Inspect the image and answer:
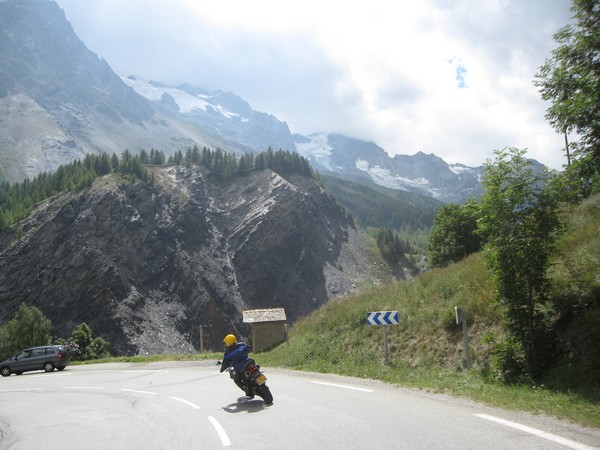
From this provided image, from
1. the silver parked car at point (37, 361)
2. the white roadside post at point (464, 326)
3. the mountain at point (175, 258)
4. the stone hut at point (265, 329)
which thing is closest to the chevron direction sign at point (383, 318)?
the white roadside post at point (464, 326)

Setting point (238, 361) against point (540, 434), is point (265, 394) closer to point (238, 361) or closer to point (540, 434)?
point (238, 361)

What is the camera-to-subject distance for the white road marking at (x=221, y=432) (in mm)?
7566

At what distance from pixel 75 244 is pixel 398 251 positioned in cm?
8994

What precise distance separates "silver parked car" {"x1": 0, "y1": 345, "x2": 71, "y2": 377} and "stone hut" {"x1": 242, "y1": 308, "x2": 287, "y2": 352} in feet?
43.8

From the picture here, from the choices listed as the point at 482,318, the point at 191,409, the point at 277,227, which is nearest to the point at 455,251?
the point at 482,318

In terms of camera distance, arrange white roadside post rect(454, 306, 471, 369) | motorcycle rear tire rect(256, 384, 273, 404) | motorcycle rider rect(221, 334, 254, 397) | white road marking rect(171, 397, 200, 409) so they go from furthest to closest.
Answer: white roadside post rect(454, 306, 471, 369) → white road marking rect(171, 397, 200, 409) → motorcycle rider rect(221, 334, 254, 397) → motorcycle rear tire rect(256, 384, 273, 404)

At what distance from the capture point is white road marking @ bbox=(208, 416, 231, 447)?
24.8 feet

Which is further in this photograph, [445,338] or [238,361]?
[445,338]

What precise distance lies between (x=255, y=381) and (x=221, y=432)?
2.87 metres

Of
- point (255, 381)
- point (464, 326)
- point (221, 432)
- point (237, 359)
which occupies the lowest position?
point (221, 432)

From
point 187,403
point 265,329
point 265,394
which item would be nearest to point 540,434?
point 265,394

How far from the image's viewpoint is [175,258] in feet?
331

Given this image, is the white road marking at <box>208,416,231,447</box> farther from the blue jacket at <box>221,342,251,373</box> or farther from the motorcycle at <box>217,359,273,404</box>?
the blue jacket at <box>221,342,251,373</box>

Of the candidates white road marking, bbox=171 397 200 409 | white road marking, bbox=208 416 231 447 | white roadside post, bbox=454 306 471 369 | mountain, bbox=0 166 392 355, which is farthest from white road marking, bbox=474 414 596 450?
mountain, bbox=0 166 392 355
